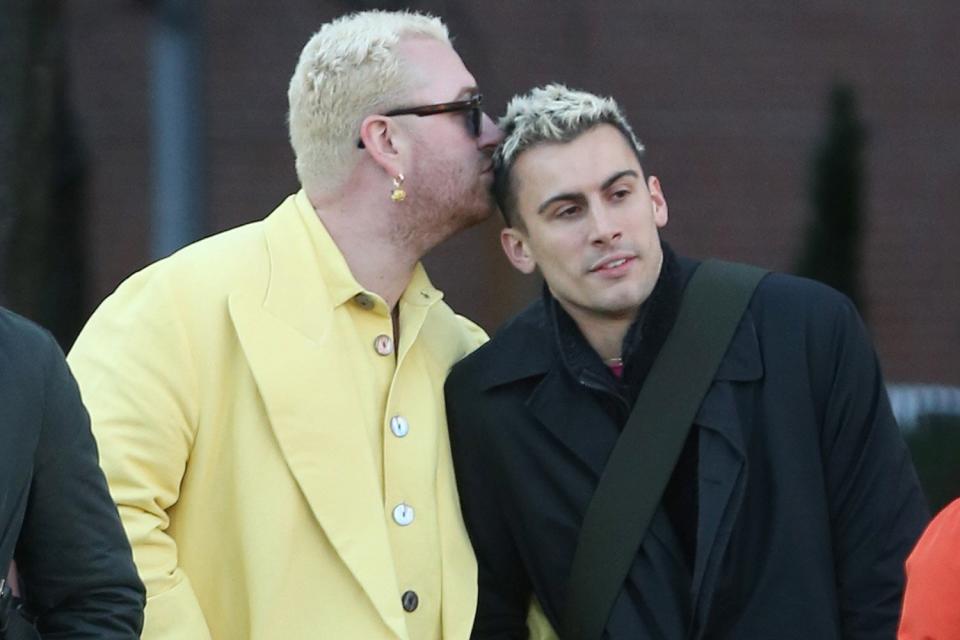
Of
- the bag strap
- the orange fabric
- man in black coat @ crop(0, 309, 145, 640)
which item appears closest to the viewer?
the orange fabric

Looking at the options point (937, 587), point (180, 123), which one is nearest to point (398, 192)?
point (937, 587)

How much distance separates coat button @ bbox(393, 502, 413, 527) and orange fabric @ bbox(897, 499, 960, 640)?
1.26 m

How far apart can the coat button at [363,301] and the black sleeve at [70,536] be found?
97cm

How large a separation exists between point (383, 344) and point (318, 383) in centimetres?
21

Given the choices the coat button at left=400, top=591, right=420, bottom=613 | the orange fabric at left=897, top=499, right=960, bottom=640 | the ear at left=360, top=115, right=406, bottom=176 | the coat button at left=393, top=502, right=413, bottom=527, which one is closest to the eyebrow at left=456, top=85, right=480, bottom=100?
the ear at left=360, top=115, right=406, bottom=176

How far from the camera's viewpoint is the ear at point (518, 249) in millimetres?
3648

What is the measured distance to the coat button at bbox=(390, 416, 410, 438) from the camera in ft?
11.4

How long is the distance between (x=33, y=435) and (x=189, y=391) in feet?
2.69

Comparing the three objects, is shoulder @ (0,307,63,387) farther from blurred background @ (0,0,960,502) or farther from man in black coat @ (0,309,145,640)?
blurred background @ (0,0,960,502)

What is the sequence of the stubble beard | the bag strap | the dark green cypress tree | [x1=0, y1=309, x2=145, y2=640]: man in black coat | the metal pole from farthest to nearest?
the dark green cypress tree → the metal pole → the stubble beard → the bag strap → [x1=0, y1=309, x2=145, y2=640]: man in black coat

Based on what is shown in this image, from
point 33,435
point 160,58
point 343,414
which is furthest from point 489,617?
point 160,58

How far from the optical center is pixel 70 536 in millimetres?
2559

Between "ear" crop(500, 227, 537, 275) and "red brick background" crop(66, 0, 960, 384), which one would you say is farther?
"red brick background" crop(66, 0, 960, 384)

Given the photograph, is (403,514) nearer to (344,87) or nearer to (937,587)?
(344,87)
